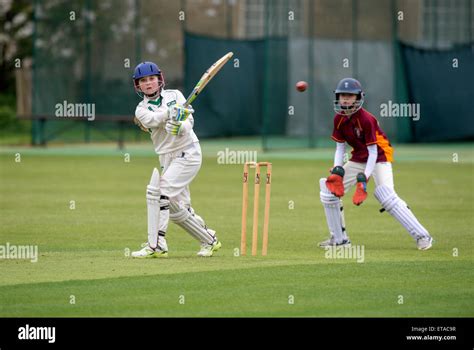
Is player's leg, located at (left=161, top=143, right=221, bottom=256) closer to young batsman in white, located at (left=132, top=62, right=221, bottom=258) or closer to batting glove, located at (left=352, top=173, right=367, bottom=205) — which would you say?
young batsman in white, located at (left=132, top=62, right=221, bottom=258)

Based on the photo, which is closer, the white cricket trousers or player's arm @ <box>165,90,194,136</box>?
player's arm @ <box>165,90,194,136</box>

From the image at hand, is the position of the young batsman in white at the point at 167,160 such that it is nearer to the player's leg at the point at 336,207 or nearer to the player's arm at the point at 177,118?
the player's arm at the point at 177,118

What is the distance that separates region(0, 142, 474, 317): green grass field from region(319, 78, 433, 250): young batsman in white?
0.39 meters

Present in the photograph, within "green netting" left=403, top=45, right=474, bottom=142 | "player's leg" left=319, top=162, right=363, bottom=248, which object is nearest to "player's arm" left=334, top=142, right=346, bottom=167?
"player's leg" left=319, top=162, right=363, bottom=248

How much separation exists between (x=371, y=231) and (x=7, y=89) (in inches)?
1334

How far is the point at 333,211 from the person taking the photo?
13.6 meters

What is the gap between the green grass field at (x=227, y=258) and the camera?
388 inches

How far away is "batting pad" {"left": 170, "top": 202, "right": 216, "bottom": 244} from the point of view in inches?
493

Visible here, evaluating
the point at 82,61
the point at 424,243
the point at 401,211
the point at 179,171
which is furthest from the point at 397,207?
the point at 82,61

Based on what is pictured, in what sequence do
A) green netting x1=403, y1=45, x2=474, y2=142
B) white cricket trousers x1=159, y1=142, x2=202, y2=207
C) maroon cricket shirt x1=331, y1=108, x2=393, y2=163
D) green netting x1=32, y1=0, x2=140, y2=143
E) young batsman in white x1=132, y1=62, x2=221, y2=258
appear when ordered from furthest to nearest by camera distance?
1. green netting x1=32, y1=0, x2=140, y2=143
2. green netting x1=403, y1=45, x2=474, y2=142
3. maroon cricket shirt x1=331, y1=108, x2=393, y2=163
4. white cricket trousers x1=159, y1=142, x2=202, y2=207
5. young batsman in white x1=132, y1=62, x2=221, y2=258

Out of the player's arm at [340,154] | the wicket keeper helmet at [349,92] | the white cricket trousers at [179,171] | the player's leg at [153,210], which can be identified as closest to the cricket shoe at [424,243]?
the player's arm at [340,154]

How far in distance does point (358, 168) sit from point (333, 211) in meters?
0.64

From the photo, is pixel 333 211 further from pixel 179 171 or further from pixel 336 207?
Answer: pixel 179 171
